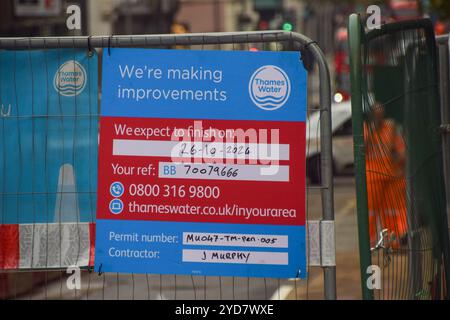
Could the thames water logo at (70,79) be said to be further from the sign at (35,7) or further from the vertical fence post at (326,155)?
the sign at (35,7)

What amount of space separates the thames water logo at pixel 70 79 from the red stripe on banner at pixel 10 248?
2.85 ft

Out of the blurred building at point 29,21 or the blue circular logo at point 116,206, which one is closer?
the blue circular logo at point 116,206

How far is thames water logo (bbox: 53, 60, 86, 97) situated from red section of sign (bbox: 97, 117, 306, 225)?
0.27 meters

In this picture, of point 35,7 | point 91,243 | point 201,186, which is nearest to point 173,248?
point 201,186

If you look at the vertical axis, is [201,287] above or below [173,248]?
below

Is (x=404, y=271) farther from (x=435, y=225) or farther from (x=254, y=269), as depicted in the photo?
(x=254, y=269)

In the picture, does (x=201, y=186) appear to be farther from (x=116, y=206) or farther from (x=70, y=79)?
(x=70, y=79)

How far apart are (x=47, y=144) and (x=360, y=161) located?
6.31ft

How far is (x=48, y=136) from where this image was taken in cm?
590

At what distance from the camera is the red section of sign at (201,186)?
5637 millimetres

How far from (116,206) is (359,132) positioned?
152 cm

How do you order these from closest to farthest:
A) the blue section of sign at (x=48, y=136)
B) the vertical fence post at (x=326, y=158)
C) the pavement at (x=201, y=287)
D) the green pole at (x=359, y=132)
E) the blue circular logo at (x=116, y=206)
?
the green pole at (x=359, y=132) < the vertical fence post at (x=326, y=158) < the blue circular logo at (x=116, y=206) < the blue section of sign at (x=48, y=136) < the pavement at (x=201, y=287)

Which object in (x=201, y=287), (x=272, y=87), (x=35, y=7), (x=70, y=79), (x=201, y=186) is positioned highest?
(x=35, y=7)

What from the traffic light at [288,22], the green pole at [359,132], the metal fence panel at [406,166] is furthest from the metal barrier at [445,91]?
the traffic light at [288,22]
